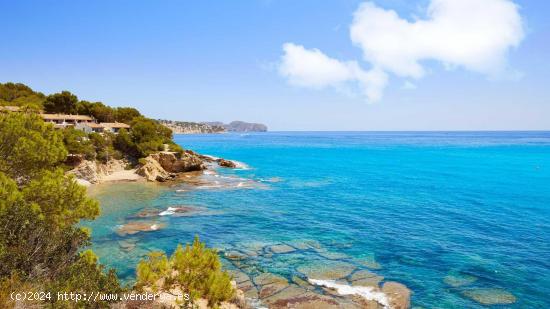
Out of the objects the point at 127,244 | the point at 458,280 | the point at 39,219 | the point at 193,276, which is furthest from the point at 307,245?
the point at 39,219

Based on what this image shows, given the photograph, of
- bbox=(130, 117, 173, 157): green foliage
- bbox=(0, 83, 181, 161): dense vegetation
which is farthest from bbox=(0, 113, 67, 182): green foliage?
bbox=(130, 117, 173, 157): green foliage

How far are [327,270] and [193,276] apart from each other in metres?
10.7

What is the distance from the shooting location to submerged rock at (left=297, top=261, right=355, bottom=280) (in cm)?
2305

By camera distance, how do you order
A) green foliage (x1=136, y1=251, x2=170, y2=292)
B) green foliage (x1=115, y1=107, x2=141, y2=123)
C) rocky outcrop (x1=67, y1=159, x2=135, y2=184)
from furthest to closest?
green foliage (x1=115, y1=107, x2=141, y2=123)
rocky outcrop (x1=67, y1=159, x2=135, y2=184)
green foliage (x1=136, y1=251, x2=170, y2=292)

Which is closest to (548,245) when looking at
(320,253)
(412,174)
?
(320,253)

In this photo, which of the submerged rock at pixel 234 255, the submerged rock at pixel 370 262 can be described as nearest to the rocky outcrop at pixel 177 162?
the submerged rock at pixel 234 255

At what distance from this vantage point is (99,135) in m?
68.4

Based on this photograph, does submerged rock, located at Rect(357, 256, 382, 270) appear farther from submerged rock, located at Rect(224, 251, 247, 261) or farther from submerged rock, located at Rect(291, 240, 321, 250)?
submerged rock, located at Rect(224, 251, 247, 261)

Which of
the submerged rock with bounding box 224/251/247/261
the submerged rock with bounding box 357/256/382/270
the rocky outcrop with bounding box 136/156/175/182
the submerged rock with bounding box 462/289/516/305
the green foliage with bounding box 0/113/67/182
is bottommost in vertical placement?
the submerged rock with bounding box 224/251/247/261

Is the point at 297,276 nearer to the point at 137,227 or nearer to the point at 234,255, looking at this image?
the point at 234,255

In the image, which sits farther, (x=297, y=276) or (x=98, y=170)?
(x=98, y=170)

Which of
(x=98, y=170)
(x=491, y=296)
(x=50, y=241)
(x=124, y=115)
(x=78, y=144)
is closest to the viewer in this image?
(x=50, y=241)

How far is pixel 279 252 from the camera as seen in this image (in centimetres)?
2755

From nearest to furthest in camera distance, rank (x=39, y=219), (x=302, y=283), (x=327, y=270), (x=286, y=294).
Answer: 1. (x=39, y=219)
2. (x=286, y=294)
3. (x=302, y=283)
4. (x=327, y=270)
